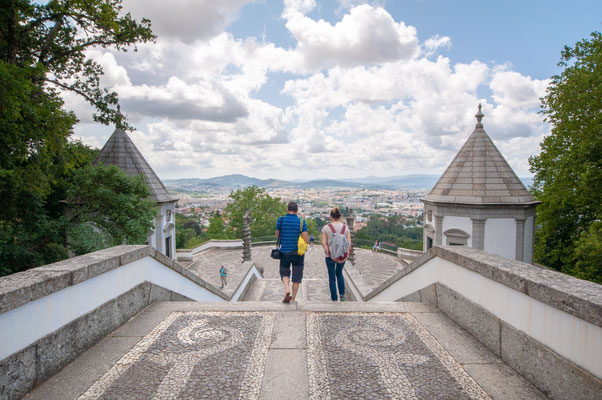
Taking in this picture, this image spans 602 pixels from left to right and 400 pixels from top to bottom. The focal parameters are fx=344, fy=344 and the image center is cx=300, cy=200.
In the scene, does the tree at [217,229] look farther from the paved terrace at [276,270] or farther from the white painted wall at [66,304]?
the white painted wall at [66,304]

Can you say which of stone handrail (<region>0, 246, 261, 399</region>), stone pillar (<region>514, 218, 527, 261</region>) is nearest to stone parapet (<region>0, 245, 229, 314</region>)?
stone handrail (<region>0, 246, 261, 399</region>)

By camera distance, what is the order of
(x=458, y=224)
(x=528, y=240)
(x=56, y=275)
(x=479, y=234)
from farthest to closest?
(x=458, y=224)
(x=528, y=240)
(x=479, y=234)
(x=56, y=275)

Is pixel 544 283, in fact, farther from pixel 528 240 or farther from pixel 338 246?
pixel 528 240

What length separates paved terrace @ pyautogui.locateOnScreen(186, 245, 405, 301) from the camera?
13240 millimetres

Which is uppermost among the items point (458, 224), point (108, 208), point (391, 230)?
point (108, 208)

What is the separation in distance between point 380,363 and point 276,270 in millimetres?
17408

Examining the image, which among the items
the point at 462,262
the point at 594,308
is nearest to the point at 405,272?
the point at 462,262

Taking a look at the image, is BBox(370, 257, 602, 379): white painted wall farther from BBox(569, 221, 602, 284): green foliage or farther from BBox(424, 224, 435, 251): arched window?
BBox(424, 224, 435, 251): arched window

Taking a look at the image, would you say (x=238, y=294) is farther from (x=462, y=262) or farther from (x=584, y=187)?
(x=584, y=187)

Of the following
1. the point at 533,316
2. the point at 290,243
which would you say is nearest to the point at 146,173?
the point at 290,243

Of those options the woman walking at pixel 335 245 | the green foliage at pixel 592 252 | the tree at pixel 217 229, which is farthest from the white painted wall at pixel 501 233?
the tree at pixel 217 229

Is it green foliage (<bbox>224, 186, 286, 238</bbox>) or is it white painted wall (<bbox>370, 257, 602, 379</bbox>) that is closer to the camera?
white painted wall (<bbox>370, 257, 602, 379</bbox>)

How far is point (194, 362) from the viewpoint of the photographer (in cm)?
318

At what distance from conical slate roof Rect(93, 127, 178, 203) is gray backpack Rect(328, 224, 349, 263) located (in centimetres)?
1527
